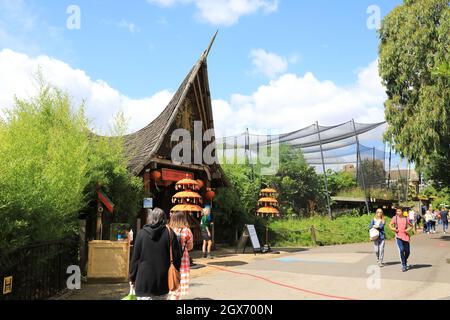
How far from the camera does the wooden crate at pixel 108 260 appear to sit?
9.39 meters

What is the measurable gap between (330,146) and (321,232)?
305 inches

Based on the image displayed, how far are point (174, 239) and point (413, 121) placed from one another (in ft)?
62.4

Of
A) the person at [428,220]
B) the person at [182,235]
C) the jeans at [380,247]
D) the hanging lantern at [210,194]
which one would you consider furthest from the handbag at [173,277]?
the person at [428,220]

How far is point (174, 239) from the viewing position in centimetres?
520

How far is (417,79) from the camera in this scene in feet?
70.1

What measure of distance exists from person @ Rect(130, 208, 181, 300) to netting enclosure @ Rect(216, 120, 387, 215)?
64.8 feet

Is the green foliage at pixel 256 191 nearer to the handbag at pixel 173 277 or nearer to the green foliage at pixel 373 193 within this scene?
the green foliage at pixel 373 193

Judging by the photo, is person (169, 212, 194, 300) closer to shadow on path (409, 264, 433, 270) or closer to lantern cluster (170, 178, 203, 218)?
lantern cluster (170, 178, 203, 218)

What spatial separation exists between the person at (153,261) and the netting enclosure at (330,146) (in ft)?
64.8

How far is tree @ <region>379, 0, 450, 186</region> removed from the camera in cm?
2012

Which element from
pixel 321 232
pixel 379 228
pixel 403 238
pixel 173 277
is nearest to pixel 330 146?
pixel 321 232

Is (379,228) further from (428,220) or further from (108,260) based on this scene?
(428,220)

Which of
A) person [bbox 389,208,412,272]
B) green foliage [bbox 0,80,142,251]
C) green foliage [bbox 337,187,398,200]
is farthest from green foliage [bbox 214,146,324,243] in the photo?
person [bbox 389,208,412,272]

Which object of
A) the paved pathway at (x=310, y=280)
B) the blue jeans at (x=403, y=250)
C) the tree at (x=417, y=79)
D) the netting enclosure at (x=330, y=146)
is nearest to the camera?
the paved pathway at (x=310, y=280)
